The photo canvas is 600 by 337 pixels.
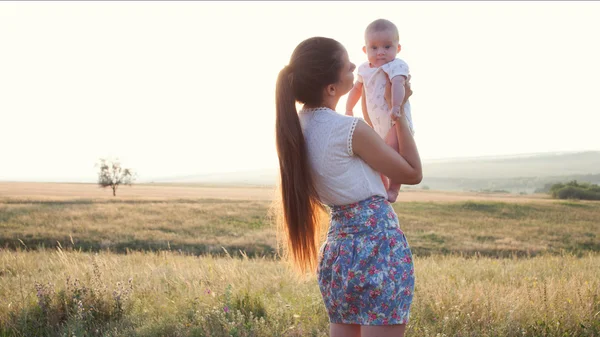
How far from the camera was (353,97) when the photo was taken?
366 cm

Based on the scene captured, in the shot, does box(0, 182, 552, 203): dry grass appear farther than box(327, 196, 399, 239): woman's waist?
Yes

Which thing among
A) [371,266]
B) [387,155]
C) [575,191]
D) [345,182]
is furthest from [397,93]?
[575,191]

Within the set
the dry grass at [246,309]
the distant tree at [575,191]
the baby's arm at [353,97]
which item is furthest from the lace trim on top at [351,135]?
the distant tree at [575,191]

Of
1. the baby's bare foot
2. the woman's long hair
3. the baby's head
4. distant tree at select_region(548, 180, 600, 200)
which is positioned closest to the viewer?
the woman's long hair

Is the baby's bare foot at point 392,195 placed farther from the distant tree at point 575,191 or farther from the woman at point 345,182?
the distant tree at point 575,191

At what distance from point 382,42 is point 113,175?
58900 mm

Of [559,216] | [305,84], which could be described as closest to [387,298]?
[305,84]

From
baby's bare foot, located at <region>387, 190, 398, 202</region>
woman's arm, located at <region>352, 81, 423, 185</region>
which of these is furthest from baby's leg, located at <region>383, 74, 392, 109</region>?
baby's bare foot, located at <region>387, 190, 398, 202</region>

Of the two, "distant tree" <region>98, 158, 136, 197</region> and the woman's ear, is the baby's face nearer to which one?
the woman's ear

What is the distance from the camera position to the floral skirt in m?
2.70

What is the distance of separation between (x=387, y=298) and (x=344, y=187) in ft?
2.00

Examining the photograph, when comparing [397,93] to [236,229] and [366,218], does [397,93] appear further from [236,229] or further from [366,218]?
[236,229]

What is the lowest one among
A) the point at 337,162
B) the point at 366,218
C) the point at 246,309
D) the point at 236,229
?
the point at 236,229

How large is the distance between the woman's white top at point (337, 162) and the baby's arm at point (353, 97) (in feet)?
2.56
